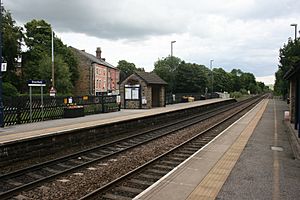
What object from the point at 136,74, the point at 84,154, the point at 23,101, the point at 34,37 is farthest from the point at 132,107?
the point at 34,37

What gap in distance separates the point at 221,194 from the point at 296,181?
7.45ft

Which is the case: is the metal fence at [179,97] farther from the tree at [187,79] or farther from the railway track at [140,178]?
the railway track at [140,178]

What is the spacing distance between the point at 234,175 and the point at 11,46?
39.5m

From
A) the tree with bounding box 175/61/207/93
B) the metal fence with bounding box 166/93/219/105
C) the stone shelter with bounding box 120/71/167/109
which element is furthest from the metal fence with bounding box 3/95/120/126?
the tree with bounding box 175/61/207/93

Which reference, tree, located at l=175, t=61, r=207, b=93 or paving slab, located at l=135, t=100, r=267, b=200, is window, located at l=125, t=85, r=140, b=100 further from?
tree, located at l=175, t=61, r=207, b=93

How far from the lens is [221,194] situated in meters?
6.17

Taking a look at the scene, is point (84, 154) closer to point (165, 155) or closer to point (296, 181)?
point (165, 155)

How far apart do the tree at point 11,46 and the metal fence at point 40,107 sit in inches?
846

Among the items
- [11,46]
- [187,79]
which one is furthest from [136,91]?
Result: [187,79]

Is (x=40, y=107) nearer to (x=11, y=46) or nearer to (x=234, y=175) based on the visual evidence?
(x=234, y=175)

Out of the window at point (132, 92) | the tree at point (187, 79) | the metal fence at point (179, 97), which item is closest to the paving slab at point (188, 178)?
the window at point (132, 92)

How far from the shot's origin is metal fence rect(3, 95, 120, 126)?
632 inches

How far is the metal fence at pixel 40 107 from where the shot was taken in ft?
52.7

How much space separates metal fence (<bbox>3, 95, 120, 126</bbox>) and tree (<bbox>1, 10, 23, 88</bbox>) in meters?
21.5
